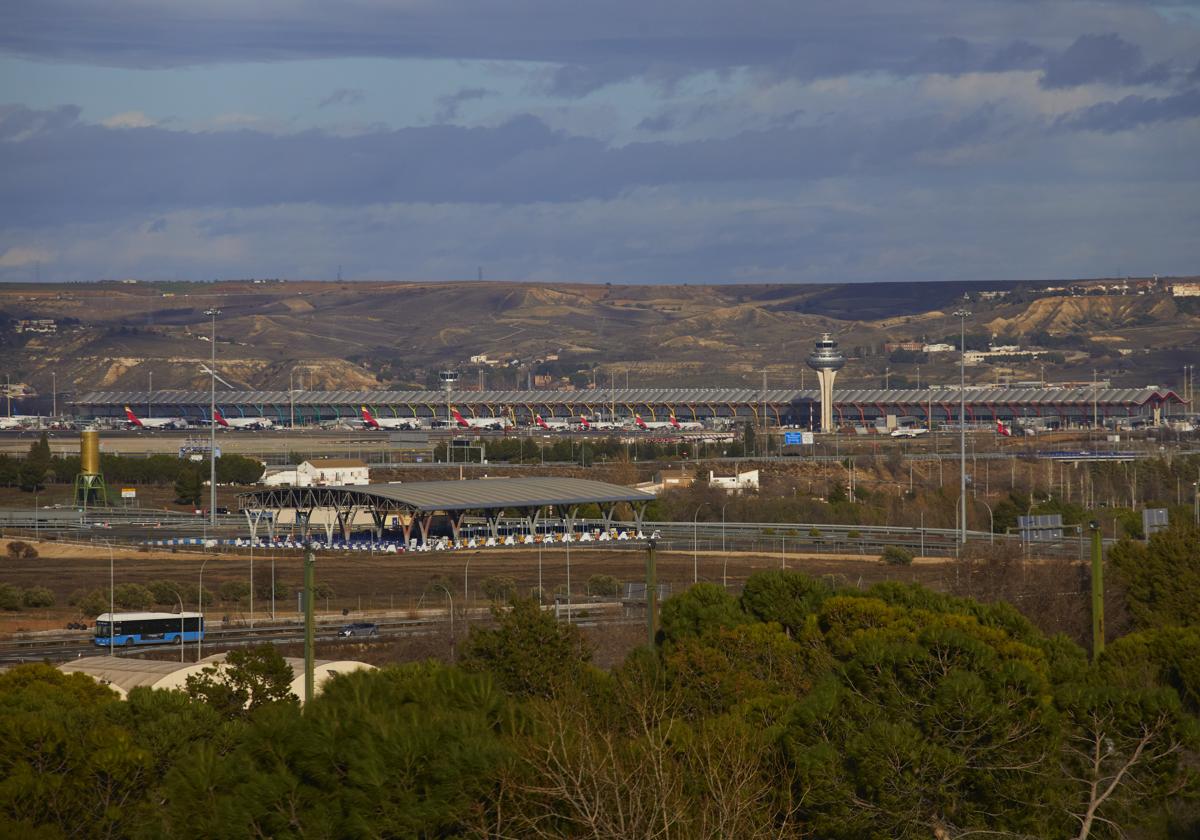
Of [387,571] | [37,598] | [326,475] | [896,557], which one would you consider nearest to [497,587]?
[387,571]

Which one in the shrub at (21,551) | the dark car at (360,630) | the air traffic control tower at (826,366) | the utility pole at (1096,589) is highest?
the air traffic control tower at (826,366)

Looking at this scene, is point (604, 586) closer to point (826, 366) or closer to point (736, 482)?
point (736, 482)

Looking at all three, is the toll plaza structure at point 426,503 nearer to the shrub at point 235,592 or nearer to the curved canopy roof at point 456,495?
the curved canopy roof at point 456,495

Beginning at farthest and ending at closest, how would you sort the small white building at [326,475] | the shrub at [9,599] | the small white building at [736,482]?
the small white building at [736,482]
the small white building at [326,475]
the shrub at [9,599]

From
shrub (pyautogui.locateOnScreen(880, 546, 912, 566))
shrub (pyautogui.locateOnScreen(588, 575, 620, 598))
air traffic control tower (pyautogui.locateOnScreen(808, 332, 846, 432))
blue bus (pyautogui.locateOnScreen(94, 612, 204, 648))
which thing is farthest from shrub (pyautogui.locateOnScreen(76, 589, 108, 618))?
air traffic control tower (pyautogui.locateOnScreen(808, 332, 846, 432))

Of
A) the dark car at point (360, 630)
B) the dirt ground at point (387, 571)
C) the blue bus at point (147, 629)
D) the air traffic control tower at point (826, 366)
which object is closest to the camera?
the blue bus at point (147, 629)

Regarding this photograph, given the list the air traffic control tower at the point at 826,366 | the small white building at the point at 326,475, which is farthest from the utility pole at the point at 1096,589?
the air traffic control tower at the point at 826,366
